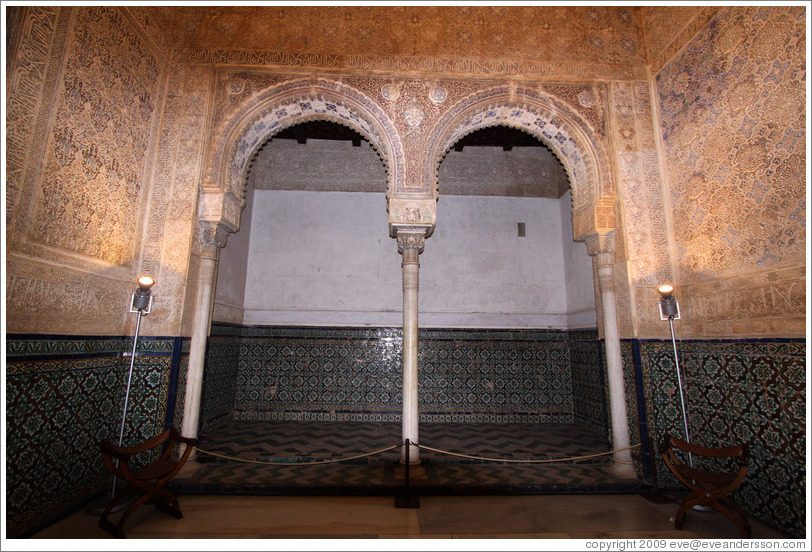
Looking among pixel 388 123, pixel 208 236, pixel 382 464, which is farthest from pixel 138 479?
pixel 388 123

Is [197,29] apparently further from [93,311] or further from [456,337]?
[456,337]

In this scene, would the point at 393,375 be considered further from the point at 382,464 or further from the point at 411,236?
the point at 411,236

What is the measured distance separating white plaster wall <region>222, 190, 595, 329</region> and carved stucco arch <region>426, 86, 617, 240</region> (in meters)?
2.04

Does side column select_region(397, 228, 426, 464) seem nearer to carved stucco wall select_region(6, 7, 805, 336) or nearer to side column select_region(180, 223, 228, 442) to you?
carved stucco wall select_region(6, 7, 805, 336)

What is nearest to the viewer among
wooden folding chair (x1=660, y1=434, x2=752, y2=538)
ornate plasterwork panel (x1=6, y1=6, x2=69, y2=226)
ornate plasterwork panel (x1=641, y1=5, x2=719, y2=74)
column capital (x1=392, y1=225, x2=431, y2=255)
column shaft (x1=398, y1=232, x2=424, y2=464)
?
ornate plasterwork panel (x1=6, y1=6, x2=69, y2=226)

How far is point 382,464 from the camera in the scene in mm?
3924

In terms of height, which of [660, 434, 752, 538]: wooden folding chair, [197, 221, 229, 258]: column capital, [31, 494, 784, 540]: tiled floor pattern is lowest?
[31, 494, 784, 540]: tiled floor pattern

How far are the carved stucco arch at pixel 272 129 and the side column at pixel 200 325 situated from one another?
0.57 ft

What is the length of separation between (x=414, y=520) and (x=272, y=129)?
419cm

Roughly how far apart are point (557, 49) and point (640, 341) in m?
3.35

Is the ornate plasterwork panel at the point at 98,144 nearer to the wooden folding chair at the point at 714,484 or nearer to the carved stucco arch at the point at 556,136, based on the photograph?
the carved stucco arch at the point at 556,136

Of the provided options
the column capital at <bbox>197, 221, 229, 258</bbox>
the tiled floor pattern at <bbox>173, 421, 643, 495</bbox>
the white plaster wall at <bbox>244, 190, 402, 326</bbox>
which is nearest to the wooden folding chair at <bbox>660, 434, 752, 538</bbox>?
the tiled floor pattern at <bbox>173, 421, 643, 495</bbox>

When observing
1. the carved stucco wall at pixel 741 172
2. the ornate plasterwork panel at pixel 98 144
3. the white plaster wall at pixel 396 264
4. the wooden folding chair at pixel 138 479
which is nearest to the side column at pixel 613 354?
the carved stucco wall at pixel 741 172

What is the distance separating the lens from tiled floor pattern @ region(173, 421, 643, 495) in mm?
3359
